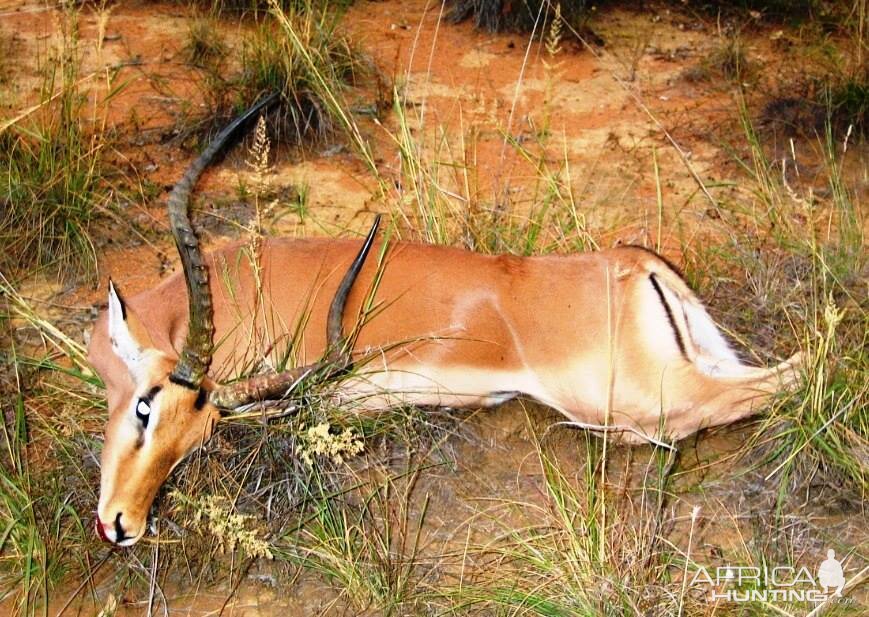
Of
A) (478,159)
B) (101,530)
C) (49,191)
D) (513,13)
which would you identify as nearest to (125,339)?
(101,530)

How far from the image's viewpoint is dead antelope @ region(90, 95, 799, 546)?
320cm

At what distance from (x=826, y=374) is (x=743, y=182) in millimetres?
1823

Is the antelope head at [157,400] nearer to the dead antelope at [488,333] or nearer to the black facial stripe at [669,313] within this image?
the dead antelope at [488,333]

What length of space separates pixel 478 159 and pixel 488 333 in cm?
189

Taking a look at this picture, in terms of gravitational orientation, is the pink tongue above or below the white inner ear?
below

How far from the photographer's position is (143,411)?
2686 millimetres

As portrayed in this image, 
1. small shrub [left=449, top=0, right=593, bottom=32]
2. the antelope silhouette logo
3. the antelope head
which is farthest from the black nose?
small shrub [left=449, top=0, right=593, bottom=32]

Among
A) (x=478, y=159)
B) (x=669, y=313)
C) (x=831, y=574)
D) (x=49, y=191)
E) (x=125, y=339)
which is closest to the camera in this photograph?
(x=125, y=339)

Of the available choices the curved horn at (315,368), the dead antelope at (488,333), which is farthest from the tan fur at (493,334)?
the curved horn at (315,368)

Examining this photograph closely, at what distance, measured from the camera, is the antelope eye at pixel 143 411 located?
2.69m

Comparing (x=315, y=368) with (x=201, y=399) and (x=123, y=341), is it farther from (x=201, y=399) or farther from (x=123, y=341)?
(x=123, y=341)

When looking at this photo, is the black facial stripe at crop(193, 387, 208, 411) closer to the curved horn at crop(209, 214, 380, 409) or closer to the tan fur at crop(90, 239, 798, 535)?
the curved horn at crop(209, 214, 380, 409)

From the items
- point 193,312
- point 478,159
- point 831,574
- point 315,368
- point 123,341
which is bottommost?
point 831,574

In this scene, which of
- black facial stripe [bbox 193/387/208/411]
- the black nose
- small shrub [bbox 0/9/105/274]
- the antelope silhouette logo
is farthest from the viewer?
small shrub [bbox 0/9/105/274]
